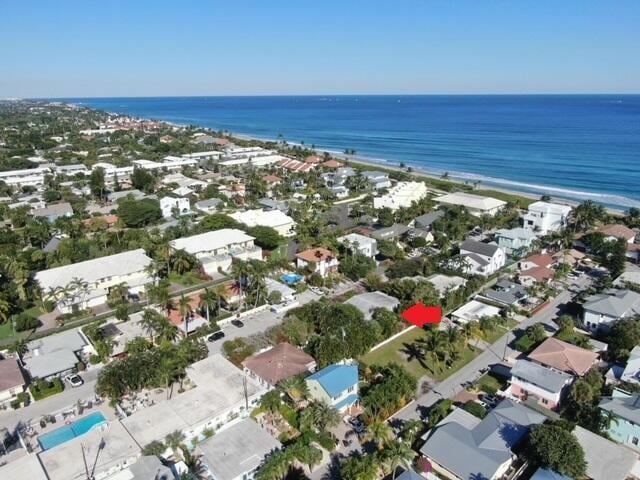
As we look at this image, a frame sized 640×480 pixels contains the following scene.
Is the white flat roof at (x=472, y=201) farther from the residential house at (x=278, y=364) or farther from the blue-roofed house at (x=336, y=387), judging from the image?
the blue-roofed house at (x=336, y=387)

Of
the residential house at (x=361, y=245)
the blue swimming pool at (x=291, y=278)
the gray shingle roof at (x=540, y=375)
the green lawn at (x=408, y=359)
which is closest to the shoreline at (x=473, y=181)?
the residential house at (x=361, y=245)

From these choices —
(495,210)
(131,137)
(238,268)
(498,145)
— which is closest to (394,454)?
(238,268)

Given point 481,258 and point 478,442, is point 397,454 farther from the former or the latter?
point 481,258

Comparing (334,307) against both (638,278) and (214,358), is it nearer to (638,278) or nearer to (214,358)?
(214,358)

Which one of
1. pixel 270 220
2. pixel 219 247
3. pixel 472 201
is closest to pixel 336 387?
pixel 219 247

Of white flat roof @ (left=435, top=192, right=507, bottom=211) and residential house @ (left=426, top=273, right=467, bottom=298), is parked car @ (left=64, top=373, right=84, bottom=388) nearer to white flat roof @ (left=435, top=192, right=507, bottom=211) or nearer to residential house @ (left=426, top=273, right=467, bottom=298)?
residential house @ (left=426, top=273, right=467, bottom=298)

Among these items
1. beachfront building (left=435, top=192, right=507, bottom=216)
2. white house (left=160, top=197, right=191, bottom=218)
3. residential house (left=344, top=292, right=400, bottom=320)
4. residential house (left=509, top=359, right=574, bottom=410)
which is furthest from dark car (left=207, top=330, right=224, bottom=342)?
beachfront building (left=435, top=192, right=507, bottom=216)
